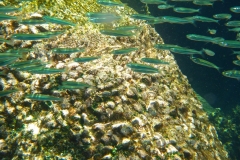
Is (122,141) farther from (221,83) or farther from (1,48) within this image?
(221,83)

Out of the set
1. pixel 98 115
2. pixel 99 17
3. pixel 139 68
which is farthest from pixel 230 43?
pixel 98 115

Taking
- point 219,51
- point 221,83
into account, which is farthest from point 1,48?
point 221,83

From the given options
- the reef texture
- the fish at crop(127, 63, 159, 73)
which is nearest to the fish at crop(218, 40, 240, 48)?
the reef texture

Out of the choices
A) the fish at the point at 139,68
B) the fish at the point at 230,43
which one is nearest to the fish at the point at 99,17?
the fish at the point at 139,68

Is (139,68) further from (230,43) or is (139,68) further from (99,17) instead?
(230,43)

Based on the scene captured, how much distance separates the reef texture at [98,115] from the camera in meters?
3.61

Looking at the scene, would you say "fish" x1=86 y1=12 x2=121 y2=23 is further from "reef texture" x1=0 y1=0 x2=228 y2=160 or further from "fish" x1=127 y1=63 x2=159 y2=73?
"fish" x1=127 y1=63 x2=159 y2=73

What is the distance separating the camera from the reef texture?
11.9 ft

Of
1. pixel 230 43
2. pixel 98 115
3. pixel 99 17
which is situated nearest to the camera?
pixel 98 115

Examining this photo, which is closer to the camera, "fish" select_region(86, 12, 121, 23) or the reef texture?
the reef texture

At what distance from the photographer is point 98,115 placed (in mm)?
3883

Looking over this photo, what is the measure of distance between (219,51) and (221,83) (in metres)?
2.57

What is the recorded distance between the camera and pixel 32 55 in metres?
4.52

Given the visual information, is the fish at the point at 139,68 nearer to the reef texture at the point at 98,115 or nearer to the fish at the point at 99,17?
the reef texture at the point at 98,115
